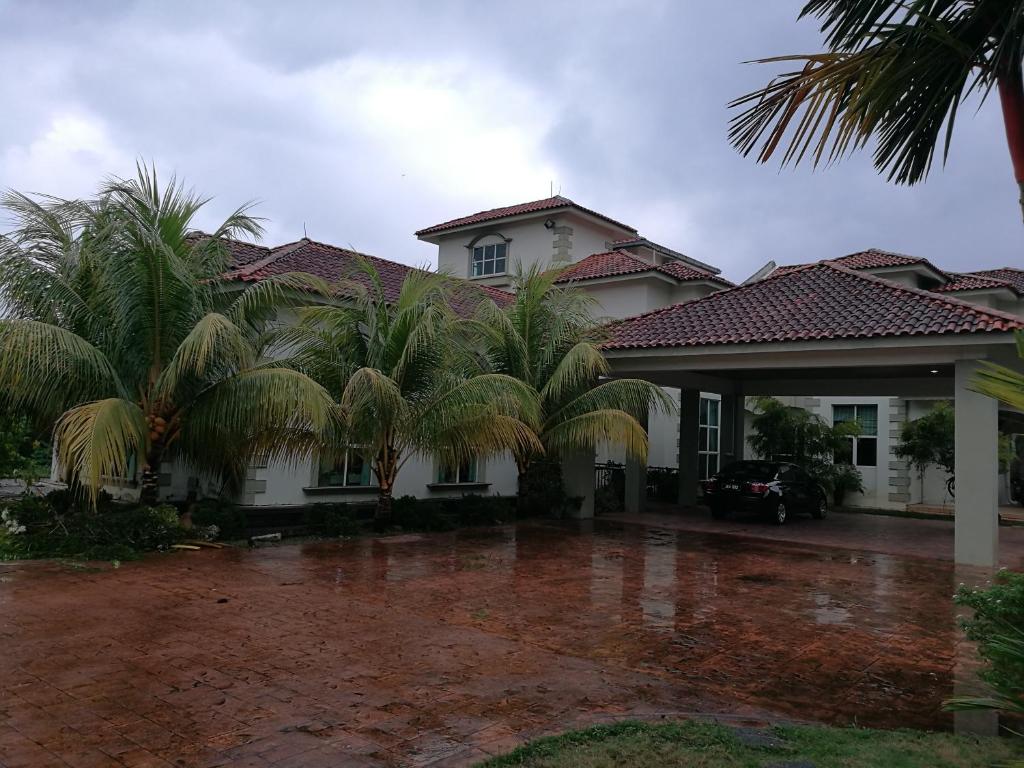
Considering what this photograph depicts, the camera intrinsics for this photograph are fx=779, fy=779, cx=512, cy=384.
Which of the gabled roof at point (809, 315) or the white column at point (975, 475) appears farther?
the gabled roof at point (809, 315)

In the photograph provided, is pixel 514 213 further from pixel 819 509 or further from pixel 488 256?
pixel 819 509

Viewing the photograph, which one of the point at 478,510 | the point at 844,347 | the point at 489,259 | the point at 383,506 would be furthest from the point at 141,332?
the point at 489,259

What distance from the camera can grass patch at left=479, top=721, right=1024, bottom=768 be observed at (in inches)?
176

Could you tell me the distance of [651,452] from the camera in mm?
24672

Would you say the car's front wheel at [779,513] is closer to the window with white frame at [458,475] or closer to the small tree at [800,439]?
the small tree at [800,439]

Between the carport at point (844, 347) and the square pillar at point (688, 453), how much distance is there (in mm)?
66

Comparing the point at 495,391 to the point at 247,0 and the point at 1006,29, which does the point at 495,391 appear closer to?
the point at 247,0

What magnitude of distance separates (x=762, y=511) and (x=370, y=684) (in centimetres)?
1435

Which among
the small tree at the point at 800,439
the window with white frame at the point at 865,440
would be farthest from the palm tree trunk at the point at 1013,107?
the window with white frame at the point at 865,440

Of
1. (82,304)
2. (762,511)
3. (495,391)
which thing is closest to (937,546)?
(762,511)

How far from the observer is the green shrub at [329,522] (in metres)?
13.7

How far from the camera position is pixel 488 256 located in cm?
2795

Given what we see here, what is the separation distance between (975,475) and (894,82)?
10.4 meters

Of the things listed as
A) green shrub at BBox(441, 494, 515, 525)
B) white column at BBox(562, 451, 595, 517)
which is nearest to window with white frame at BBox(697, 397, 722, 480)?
white column at BBox(562, 451, 595, 517)
